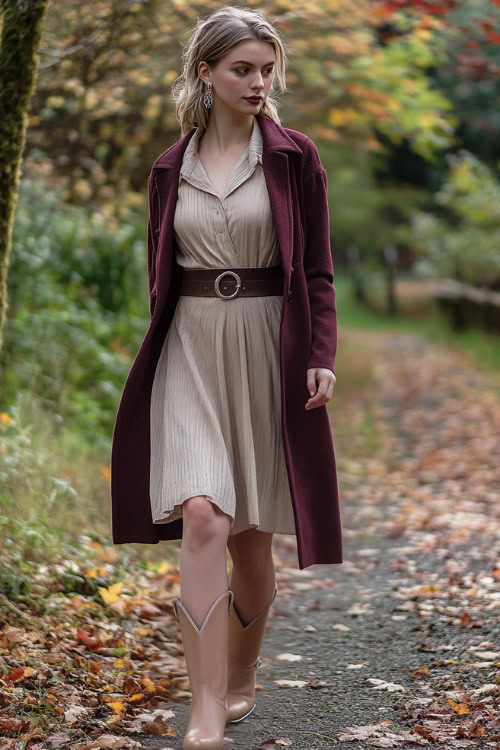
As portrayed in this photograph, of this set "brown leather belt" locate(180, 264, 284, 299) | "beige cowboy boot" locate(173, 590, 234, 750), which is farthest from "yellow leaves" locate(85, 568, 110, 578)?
"brown leather belt" locate(180, 264, 284, 299)

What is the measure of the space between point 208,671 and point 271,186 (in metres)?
1.53

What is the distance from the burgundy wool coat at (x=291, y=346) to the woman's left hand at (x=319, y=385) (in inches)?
1.1

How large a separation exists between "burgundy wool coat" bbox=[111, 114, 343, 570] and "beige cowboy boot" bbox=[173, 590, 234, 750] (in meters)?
0.35

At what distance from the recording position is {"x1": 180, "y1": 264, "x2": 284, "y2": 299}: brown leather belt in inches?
134

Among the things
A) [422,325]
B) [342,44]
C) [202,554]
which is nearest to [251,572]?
[202,554]

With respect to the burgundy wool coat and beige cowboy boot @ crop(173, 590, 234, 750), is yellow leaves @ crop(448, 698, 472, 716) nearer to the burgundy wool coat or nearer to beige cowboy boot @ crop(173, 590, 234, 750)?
the burgundy wool coat

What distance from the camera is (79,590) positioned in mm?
4559

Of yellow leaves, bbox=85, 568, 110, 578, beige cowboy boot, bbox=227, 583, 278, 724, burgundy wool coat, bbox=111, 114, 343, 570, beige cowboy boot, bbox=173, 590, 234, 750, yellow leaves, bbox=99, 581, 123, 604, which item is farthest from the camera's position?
yellow leaves, bbox=85, 568, 110, 578

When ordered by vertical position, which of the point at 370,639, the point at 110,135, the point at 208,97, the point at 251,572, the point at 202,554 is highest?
the point at 110,135

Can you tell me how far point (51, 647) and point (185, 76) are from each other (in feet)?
6.93

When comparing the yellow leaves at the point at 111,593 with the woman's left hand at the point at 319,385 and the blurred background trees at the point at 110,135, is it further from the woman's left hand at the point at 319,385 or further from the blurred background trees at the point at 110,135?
the woman's left hand at the point at 319,385

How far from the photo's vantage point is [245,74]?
3.34 metres

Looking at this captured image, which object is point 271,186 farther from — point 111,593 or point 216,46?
point 111,593

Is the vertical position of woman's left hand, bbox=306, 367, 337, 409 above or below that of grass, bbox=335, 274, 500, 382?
above
